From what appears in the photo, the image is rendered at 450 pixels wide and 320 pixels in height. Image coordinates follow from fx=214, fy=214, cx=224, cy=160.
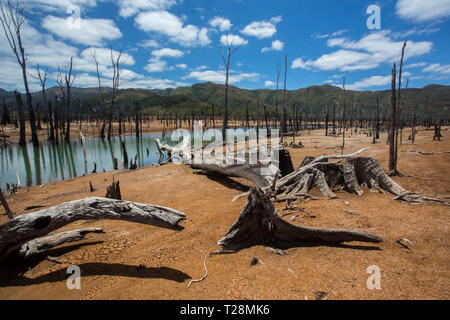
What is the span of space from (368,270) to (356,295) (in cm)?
57

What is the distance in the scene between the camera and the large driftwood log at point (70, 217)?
292cm

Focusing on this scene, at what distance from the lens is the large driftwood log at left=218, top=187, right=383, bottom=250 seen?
3395 millimetres

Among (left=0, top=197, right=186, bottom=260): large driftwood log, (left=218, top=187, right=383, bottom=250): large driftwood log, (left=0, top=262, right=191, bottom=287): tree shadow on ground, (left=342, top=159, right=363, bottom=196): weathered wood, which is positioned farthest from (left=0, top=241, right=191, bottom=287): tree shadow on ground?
(left=342, top=159, right=363, bottom=196): weathered wood

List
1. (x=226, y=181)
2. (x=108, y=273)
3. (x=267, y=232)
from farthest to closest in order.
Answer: (x=226, y=181), (x=267, y=232), (x=108, y=273)

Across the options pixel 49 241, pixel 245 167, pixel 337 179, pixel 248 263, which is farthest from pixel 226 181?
pixel 49 241

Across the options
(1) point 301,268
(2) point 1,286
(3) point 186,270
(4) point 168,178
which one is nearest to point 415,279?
(1) point 301,268

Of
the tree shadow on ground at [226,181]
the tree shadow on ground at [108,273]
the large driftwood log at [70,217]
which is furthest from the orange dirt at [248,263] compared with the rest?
the tree shadow on ground at [226,181]

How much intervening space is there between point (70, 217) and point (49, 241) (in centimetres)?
98

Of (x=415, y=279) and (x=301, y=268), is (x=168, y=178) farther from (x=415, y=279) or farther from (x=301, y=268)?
(x=415, y=279)

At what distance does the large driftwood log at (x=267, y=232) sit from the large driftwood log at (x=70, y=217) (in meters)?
0.97

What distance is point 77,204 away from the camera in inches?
130

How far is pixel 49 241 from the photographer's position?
12.0 feet

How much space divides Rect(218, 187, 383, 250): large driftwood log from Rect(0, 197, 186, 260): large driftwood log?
0.97m

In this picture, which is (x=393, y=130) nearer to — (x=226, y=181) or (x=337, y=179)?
(x=337, y=179)
